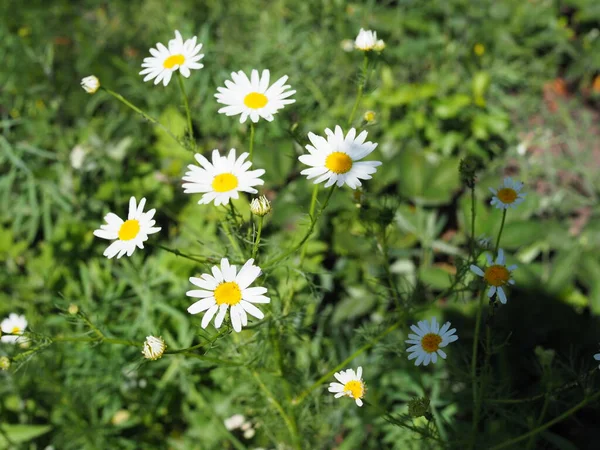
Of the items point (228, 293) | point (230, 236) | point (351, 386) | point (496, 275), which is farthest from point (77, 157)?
point (496, 275)

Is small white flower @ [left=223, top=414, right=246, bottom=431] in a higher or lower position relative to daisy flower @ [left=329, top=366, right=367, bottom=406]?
higher

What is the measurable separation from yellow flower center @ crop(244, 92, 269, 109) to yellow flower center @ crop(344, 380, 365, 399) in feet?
2.07

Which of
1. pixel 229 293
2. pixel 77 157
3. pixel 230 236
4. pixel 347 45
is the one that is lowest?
pixel 229 293

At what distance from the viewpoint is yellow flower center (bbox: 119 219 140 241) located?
118 cm

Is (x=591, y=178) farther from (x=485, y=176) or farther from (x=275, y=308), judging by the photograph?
(x=275, y=308)

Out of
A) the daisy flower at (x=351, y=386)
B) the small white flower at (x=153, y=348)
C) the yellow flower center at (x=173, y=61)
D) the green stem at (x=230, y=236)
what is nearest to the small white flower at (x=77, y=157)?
the yellow flower center at (x=173, y=61)

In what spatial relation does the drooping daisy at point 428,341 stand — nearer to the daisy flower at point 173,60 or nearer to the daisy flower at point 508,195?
the daisy flower at point 508,195

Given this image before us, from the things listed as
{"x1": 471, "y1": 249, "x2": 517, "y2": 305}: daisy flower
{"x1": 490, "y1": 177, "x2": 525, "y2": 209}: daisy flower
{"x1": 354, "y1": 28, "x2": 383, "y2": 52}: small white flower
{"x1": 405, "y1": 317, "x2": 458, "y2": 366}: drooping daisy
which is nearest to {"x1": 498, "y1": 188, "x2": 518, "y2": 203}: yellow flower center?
A: {"x1": 490, "y1": 177, "x2": 525, "y2": 209}: daisy flower

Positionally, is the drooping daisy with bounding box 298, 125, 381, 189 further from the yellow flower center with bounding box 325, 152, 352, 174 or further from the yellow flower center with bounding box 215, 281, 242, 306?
the yellow flower center with bounding box 215, 281, 242, 306

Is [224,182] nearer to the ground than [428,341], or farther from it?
farther from it

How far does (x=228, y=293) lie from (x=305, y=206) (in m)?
1.28

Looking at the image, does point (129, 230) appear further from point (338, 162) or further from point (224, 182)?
point (338, 162)

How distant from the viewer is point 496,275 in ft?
3.97

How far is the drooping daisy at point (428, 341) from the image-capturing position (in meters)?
1.23
